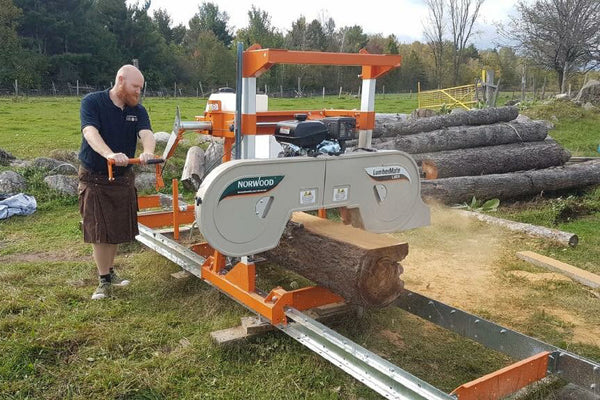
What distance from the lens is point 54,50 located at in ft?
132

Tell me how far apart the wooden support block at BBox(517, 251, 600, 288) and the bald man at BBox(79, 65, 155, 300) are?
3849 millimetres

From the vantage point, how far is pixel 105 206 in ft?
13.6

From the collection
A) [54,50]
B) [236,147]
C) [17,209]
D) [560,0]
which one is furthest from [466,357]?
[54,50]

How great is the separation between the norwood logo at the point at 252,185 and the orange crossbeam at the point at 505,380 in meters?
1.49

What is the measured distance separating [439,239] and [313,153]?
10.8 ft

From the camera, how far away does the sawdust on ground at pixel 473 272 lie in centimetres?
423

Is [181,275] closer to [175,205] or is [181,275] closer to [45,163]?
[175,205]

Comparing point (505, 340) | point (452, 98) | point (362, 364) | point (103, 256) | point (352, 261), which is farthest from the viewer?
point (452, 98)

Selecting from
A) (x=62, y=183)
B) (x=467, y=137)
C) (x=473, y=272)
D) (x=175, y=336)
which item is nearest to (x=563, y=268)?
(x=473, y=272)

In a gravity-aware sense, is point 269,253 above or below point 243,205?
below

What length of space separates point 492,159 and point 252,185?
6702mm

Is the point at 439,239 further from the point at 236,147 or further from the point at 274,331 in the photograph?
the point at 236,147

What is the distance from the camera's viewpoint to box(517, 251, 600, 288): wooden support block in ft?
15.5

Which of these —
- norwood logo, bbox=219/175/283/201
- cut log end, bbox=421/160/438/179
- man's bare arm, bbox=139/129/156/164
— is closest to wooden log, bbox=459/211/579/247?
cut log end, bbox=421/160/438/179
